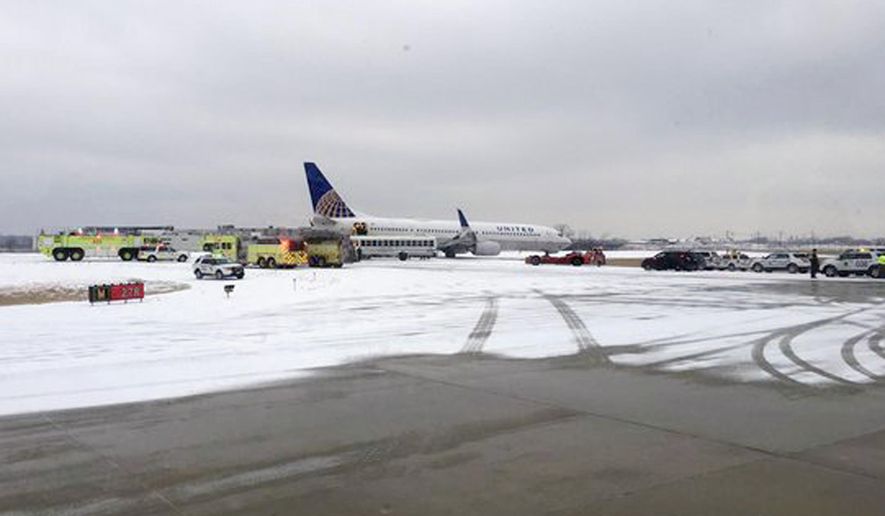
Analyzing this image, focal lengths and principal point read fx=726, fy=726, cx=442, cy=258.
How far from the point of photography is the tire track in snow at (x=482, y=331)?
1496 cm

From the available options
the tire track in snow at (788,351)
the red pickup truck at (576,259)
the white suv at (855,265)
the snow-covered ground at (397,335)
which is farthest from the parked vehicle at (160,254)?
the tire track in snow at (788,351)

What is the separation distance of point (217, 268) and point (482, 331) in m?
28.1

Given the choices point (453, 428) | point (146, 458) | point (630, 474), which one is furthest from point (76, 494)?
point (630, 474)

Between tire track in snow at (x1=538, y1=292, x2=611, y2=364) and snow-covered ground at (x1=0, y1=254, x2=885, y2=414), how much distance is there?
1.6 inches

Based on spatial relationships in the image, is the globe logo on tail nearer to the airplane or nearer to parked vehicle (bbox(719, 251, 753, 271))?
the airplane

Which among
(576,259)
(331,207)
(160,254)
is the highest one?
(331,207)

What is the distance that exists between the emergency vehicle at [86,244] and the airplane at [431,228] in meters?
23.1

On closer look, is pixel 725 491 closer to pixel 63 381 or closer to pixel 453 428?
pixel 453 428

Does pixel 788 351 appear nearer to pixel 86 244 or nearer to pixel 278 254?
pixel 278 254

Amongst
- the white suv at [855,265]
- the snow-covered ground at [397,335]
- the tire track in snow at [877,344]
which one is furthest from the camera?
the white suv at [855,265]

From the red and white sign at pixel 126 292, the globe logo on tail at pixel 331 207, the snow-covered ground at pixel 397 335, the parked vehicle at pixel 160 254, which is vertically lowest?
the snow-covered ground at pixel 397 335

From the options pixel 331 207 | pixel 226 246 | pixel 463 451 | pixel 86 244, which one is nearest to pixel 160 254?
pixel 86 244

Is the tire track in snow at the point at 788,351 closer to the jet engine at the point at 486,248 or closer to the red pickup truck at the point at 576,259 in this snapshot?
the red pickup truck at the point at 576,259

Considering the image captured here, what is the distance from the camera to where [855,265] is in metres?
47.3
